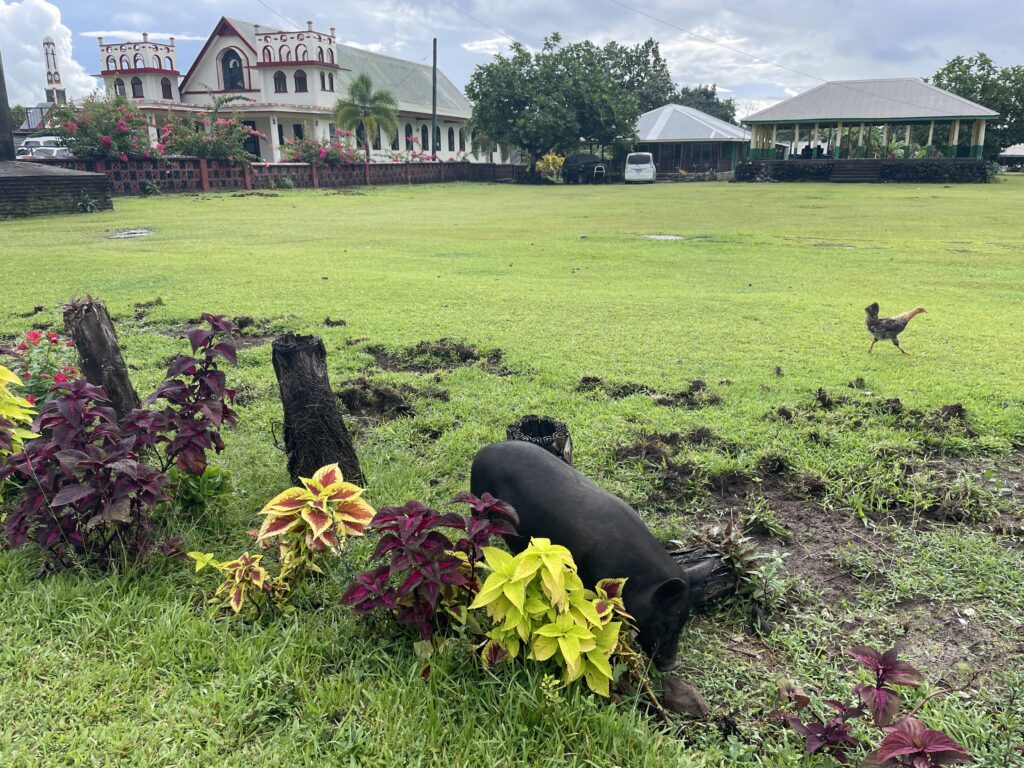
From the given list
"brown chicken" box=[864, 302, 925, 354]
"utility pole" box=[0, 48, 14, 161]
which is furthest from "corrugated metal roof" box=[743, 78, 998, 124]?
"brown chicken" box=[864, 302, 925, 354]

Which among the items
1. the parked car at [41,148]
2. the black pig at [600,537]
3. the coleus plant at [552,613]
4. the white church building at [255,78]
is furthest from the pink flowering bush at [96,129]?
the coleus plant at [552,613]

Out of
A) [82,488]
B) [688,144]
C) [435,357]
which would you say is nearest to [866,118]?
[688,144]

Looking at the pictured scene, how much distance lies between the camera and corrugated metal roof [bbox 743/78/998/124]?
39062 mm

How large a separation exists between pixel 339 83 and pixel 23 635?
5165cm

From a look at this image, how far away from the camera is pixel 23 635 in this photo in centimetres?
251

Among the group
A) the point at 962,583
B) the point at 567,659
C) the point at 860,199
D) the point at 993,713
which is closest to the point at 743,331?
the point at 962,583

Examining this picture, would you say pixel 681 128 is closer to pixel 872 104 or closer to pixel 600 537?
pixel 872 104

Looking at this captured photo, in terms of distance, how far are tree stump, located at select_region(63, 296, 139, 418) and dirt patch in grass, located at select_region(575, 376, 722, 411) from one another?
113 inches

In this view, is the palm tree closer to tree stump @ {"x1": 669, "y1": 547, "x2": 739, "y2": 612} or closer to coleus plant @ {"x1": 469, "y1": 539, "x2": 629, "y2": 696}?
tree stump @ {"x1": 669, "y1": 547, "x2": 739, "y2": 612}

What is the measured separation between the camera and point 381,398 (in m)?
4.95

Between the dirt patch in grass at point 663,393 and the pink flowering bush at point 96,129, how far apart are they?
1036 inches

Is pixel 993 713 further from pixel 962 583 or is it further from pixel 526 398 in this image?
pixel 526 398

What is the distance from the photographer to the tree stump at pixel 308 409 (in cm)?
353

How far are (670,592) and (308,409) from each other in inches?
78.3
